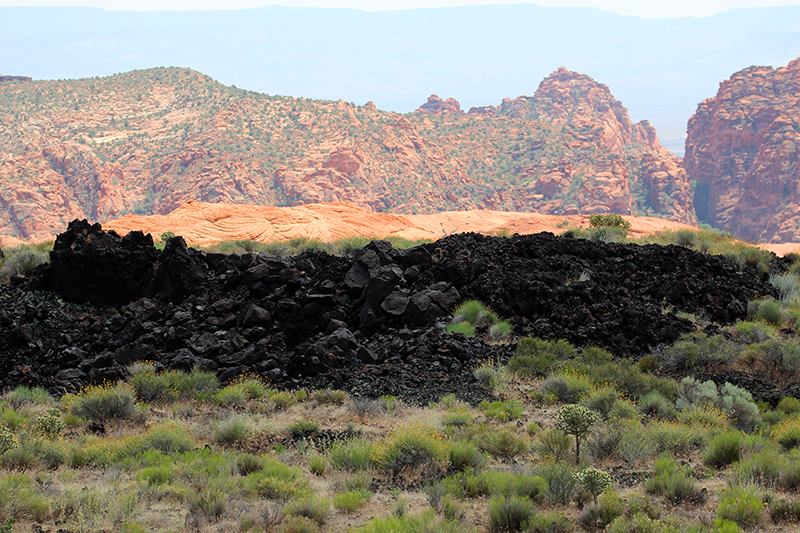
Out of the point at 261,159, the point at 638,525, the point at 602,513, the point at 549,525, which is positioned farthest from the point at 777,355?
the point at 261,159

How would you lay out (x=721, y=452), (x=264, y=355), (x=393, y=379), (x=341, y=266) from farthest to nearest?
(x=341, y=266), (x=264, y=355), (x=393, y=379), (x=721, y=452)

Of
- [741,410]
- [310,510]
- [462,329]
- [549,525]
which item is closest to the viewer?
[549,525]

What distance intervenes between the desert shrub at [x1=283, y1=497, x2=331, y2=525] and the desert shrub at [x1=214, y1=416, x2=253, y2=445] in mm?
2284

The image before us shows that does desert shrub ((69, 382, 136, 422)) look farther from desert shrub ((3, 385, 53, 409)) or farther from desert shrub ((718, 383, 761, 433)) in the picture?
desert shrub ((718, 383, 761, 433))

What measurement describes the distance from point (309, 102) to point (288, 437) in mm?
126715

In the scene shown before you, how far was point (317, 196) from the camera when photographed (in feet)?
346

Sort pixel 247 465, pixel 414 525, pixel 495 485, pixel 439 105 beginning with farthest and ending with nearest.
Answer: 1. pixel 439 105
2. pixel 247 465
3. pixel 495 485
4. pixel 414 525

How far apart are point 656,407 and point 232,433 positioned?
671 cm

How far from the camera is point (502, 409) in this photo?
9172 mm

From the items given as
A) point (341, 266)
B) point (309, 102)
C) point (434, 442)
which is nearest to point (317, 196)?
point (309, 102)

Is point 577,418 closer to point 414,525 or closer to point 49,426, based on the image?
point 414,525

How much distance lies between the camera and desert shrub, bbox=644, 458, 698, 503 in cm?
618

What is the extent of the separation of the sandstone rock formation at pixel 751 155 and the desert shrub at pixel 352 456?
123955 mm

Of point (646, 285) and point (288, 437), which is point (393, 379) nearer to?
point (288, 437)
